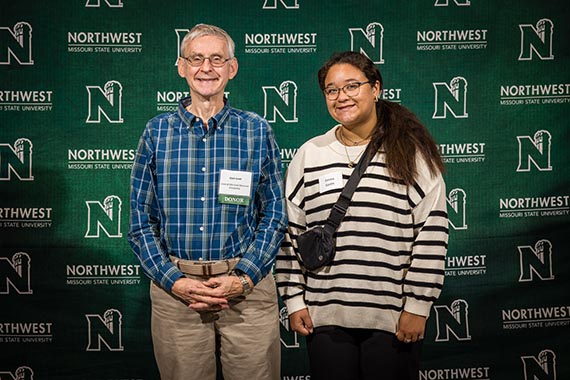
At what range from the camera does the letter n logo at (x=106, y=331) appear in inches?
129

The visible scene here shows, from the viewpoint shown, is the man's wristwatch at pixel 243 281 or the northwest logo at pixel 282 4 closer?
the man's wristwatch at pixel 243 281

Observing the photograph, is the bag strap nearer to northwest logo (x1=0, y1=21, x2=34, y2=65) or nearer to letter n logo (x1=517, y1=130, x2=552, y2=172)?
letter n logo (x1=517, y1=130, x2=552, y2=172)

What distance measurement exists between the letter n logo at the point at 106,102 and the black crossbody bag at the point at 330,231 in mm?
1602

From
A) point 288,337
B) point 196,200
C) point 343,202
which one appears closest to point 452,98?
point 343,202

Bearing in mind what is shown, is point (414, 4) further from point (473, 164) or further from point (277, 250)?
point (277, 250)

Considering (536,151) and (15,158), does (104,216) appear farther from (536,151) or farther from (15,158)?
(536,151)

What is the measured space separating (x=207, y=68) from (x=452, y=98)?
165cm

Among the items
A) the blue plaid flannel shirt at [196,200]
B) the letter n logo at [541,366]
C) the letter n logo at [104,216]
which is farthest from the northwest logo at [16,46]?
the letter n logo at [541,366]

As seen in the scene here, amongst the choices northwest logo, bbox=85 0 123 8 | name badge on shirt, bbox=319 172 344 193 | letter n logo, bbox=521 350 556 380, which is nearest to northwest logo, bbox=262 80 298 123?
northwest logo, bbox=85 0 123 8

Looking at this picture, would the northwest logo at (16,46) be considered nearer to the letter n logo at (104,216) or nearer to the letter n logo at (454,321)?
the letter n logo at (104,216)

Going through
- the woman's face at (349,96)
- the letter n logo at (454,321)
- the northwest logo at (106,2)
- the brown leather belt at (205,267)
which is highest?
the northwest logo at (106,2)

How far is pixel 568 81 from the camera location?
3340 mm

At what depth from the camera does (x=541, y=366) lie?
3.39m

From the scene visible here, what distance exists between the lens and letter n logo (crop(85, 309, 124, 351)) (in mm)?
3289
